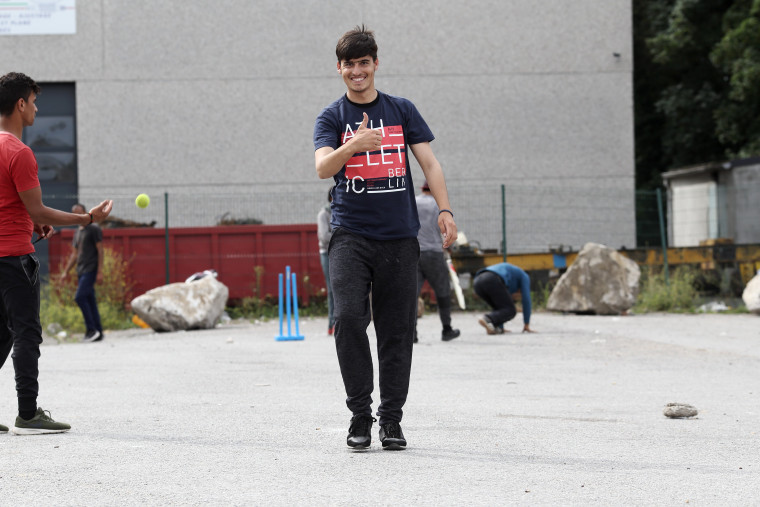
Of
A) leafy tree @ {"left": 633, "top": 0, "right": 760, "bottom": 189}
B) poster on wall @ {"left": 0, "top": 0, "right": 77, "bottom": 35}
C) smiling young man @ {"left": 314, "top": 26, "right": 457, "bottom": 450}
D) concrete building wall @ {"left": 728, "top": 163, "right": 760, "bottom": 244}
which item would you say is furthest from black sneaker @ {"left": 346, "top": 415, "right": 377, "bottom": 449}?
leafy tree @ {"left": 633, "top": 0, "right": 760, "bottom": 189}

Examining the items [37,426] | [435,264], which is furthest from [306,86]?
[37,426]

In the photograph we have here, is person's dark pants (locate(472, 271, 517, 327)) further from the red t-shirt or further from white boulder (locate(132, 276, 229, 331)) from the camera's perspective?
the red t-shirt

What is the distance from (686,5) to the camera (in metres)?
32.3

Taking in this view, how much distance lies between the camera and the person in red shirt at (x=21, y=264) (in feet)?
19.0

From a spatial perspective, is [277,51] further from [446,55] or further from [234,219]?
[234,219]

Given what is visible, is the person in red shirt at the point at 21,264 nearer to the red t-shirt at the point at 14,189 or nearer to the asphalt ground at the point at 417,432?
the red t-shirt at the point at 14,189

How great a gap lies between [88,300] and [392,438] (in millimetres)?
9768

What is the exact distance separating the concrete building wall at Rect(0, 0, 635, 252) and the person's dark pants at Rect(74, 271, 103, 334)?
9.04 m

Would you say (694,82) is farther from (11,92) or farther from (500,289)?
(11,92)

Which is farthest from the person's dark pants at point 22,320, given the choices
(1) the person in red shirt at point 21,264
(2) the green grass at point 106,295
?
(2) the green grass at point 106,295

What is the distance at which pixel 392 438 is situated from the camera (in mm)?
5141

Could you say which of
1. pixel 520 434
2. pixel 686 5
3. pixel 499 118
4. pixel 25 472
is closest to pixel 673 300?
pixel 499 118

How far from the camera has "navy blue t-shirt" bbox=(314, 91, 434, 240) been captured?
519 cm

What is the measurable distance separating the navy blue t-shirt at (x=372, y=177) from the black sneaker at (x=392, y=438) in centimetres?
94
